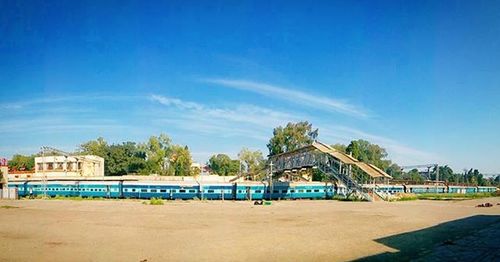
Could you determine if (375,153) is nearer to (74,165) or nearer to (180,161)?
(180,161)

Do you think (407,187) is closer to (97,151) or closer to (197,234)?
(197,234)

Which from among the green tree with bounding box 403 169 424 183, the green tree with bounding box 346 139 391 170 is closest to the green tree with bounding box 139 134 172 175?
the green tree with bounding box 346 139 391 170

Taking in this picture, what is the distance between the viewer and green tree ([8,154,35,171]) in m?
134

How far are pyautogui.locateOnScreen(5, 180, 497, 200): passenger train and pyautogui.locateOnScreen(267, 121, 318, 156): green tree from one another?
126ft

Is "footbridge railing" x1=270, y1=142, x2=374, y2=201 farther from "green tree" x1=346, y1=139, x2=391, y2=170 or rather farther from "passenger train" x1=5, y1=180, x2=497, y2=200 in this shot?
"green tree" x1=346, y1=139, x2=391, y2=170

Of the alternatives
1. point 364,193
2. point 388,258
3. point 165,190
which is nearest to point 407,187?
point 364,193

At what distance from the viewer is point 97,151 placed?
122 metres

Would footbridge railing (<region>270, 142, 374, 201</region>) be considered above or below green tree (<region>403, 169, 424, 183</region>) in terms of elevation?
above

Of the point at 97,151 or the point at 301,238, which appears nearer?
the point at 301,238

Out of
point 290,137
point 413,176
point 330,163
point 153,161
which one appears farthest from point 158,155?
point 413,176

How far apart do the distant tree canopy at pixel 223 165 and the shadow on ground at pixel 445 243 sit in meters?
122

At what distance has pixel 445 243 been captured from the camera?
64.8 ft

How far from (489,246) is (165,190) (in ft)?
158

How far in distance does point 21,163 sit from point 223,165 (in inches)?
3093
